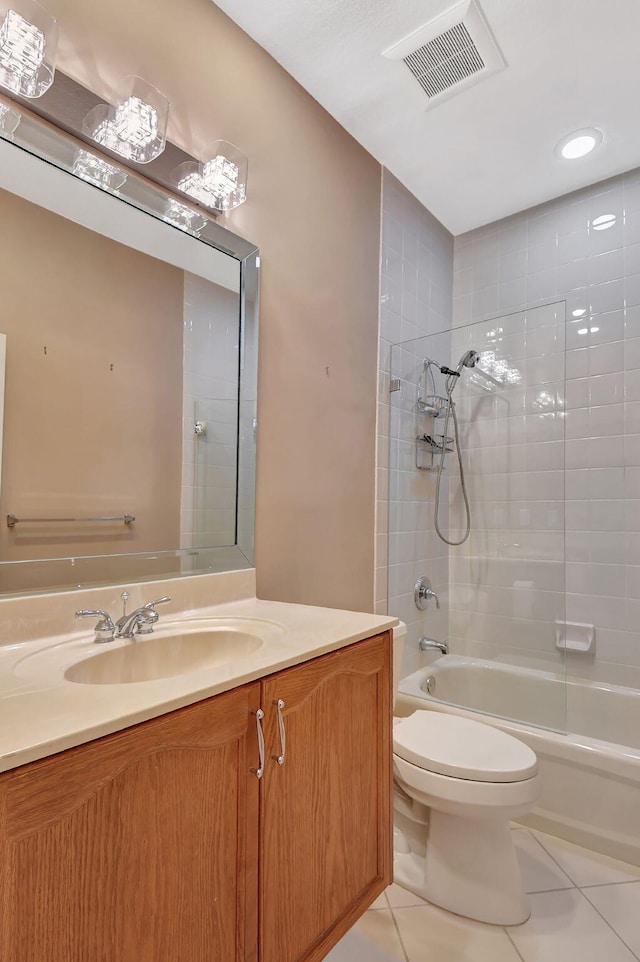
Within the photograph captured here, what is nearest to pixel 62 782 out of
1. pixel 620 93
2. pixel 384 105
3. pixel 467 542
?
pixel 467 542

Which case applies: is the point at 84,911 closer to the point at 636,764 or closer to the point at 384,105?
the point at 636,764

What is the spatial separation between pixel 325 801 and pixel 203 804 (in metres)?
0.35

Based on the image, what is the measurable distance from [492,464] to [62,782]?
2239 mm

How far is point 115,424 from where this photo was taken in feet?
4.27

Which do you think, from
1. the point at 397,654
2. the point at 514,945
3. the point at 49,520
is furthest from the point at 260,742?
the point at 514,945

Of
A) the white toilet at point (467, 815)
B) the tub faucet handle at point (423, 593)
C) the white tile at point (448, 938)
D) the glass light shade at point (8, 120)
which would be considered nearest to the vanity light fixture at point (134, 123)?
the glass light shade at point (8, 120)

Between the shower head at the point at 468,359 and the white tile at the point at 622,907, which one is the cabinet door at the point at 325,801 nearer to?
the white tile at the point at 622,907

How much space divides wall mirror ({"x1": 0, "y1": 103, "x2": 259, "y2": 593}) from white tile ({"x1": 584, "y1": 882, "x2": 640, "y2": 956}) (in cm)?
146

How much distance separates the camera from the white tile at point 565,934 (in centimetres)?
134

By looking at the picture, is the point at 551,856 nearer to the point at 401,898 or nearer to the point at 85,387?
the point at 401,898

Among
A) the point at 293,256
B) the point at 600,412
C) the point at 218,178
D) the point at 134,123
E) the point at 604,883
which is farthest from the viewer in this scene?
the point at 600,412

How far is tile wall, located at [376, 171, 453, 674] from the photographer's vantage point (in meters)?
2.33

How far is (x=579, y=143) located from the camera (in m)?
2.20

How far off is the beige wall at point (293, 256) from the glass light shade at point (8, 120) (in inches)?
8.7
